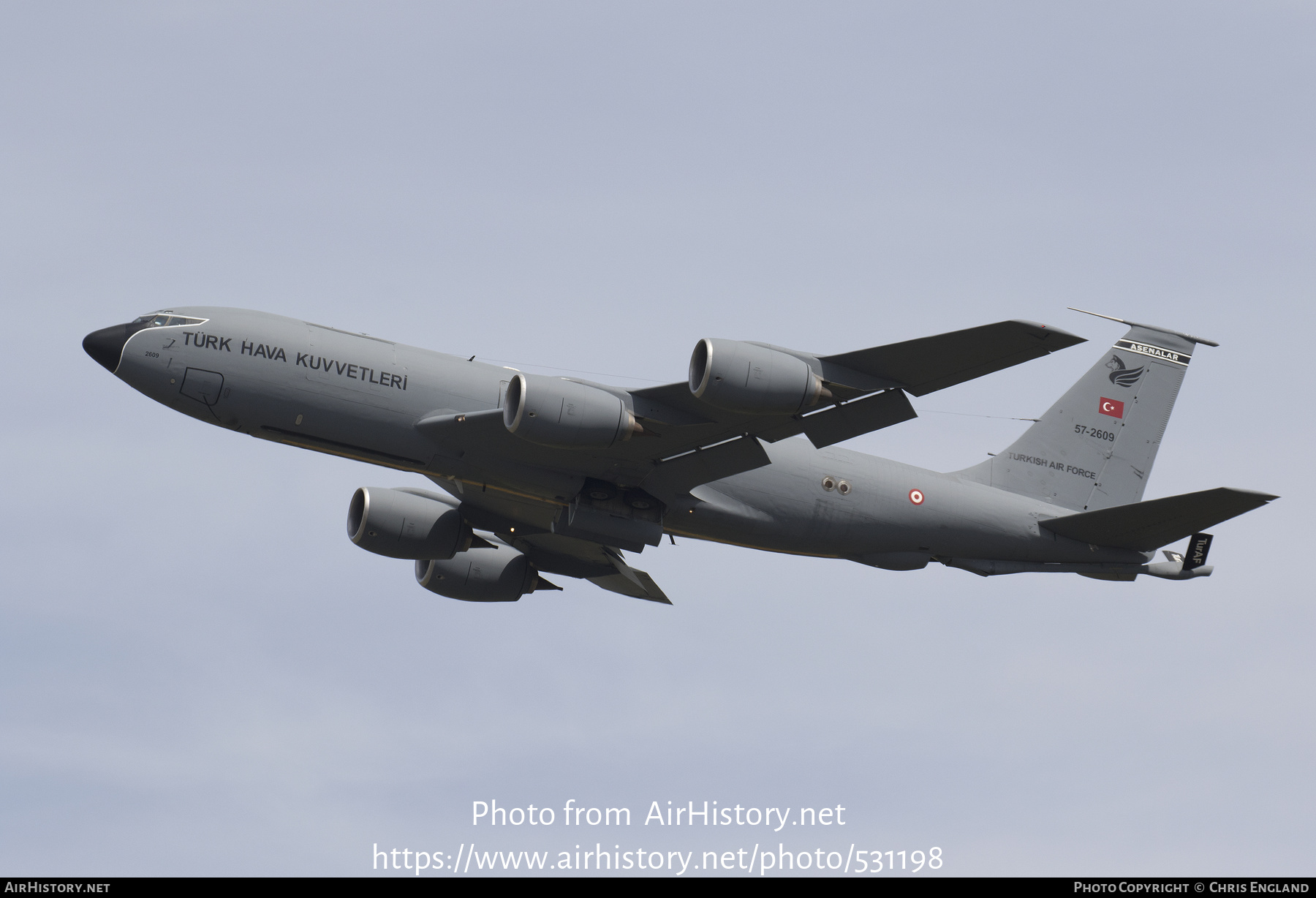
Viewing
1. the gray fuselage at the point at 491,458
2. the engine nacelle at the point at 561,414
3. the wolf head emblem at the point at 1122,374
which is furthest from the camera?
the wolf head emblem at the point at 1122,374

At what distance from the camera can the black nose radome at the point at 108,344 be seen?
29625 millimetres

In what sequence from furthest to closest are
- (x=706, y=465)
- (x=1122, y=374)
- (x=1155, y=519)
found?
1. (x=1122, y=374)
2. (x=1155, y=519)
3. (x=706, y=465)

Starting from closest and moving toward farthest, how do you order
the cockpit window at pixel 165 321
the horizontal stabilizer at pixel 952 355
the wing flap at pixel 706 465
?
the horizontal stabilizer at pixel 952 355
the cockpit window at pixel 165 321
the wing flap at pixel 706 465

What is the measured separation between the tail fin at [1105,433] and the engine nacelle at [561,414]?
1255 cm

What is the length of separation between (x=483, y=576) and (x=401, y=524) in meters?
4.52

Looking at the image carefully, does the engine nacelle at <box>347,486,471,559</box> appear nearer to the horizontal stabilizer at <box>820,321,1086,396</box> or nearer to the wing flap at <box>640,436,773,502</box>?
the wing flap at <box>640,436,773,502</box>

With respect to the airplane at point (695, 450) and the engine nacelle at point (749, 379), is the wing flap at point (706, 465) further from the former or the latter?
the engine nacelle at point (749, 379)

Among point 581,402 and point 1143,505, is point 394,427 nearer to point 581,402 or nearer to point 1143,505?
point 581,402

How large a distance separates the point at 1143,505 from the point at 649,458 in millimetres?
12496

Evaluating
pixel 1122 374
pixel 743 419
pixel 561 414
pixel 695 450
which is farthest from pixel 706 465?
pixel 1122 374

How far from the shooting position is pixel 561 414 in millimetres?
27906

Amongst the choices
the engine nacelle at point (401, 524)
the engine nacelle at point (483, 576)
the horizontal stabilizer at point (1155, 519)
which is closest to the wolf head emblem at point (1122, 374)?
the horizontal stabilizer at point (1155, 519)

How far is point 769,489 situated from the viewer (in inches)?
1300

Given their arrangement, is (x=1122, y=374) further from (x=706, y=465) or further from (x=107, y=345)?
(x=107, y=345)
